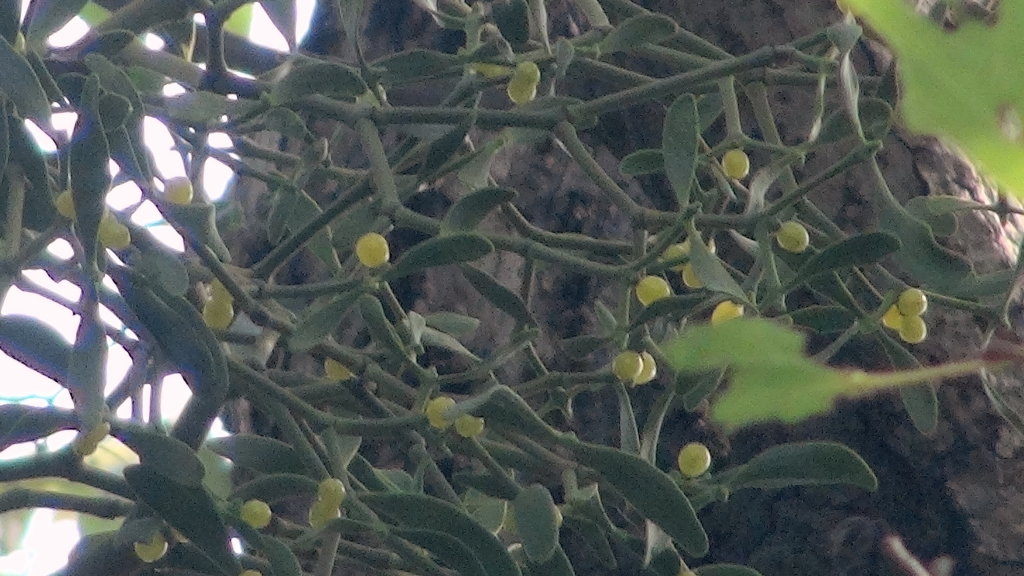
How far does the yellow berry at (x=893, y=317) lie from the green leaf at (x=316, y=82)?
0.94 ft

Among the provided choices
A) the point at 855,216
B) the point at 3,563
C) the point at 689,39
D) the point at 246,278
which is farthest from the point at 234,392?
the point at 3,563

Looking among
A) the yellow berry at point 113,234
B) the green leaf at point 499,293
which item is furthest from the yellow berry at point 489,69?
the yellow berry at point 113,234

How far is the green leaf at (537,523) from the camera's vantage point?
1.69ft

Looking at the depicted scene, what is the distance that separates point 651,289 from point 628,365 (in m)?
0.04

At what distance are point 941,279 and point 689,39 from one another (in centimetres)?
22


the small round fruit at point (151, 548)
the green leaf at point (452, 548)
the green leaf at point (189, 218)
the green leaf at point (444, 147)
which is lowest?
the small round fruit at point (151, 548)

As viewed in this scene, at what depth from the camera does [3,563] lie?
1320mm

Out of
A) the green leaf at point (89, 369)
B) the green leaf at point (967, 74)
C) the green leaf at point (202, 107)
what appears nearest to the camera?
the green leaf at point (967, 74)

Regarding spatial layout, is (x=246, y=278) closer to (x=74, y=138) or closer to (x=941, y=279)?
(x=74, y=138)

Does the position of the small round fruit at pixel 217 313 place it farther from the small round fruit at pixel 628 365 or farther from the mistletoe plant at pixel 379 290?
the small round fruit at pixel 628 365

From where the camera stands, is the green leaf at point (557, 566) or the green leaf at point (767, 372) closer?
the green leaf at point (767, 372)

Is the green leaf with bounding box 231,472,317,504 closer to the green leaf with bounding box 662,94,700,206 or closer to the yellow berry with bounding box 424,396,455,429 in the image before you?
the yellow berry with bounding box 424,396,455,429

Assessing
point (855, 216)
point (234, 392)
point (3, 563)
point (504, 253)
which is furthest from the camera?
point (3, 563)

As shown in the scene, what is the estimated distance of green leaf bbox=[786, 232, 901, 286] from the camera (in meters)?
0.51
